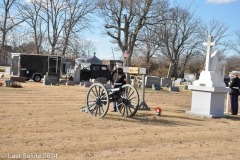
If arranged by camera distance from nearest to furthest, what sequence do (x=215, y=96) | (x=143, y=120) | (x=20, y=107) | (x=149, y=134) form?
(x=149, y=134)
(x=143, y=120)
(x=20, y=107)
(x=215, y=96)

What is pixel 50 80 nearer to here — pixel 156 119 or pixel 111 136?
pixel 156 119

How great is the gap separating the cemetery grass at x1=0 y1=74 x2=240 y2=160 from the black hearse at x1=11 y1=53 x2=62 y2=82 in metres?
18.5

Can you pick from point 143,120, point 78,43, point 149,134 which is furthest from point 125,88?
point 78,43

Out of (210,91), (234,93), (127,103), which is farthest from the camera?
(234,93)

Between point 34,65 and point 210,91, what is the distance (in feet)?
66.6

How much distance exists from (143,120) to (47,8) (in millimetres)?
36862

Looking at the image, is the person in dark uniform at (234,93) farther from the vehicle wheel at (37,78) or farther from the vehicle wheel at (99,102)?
the vehicle wheel at (37,78)

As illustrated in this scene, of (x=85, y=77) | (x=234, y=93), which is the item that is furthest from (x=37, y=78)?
(x=234, y=93)

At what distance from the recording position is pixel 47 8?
43562mm

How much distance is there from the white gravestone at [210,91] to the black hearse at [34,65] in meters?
18.2

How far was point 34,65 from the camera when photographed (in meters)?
28.9

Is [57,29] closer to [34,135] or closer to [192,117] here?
[192,117]

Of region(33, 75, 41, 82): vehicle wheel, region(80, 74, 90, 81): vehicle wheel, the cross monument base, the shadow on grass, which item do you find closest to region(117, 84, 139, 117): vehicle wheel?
the shadow on grass

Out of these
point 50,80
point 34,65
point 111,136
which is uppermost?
point 34,65
